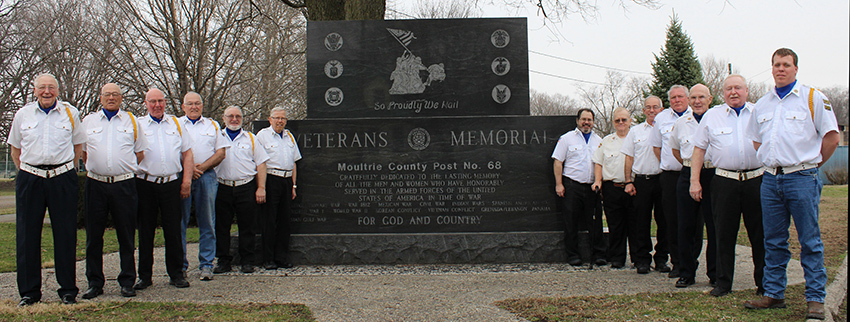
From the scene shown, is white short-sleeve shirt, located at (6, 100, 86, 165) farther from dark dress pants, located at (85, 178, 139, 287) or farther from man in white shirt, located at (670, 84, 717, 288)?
man in white shirt, located at (670, 84, 717, 288)

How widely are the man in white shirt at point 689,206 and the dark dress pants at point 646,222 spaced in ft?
1.87

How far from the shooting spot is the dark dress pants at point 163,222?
5.52 meters

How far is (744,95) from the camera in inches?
191

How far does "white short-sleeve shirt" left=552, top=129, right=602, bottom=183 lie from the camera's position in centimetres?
657

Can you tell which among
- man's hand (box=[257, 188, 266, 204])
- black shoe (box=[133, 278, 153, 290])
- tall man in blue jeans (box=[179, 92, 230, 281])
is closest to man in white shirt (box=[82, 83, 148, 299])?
black shoe (box=[133, 278, 153, 290])

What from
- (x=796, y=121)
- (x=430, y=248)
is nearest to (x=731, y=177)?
(x=796, y=121)

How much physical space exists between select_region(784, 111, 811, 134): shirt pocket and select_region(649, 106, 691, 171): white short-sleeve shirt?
145 cm

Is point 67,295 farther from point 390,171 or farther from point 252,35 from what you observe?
point 252,35

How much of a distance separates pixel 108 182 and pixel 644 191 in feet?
16.7

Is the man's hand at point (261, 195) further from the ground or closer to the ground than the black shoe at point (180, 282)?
further from the ground

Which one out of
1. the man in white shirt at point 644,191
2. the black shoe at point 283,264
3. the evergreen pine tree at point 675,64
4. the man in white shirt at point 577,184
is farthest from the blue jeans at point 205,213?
the evergreen pine tree at point 675,64

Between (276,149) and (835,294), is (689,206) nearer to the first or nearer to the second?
(835,294)

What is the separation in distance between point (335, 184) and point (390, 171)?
655 mm

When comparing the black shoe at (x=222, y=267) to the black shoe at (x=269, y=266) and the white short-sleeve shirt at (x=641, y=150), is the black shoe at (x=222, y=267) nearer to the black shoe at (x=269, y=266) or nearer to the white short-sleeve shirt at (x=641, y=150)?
the black shoe at (x=269, y=266)
